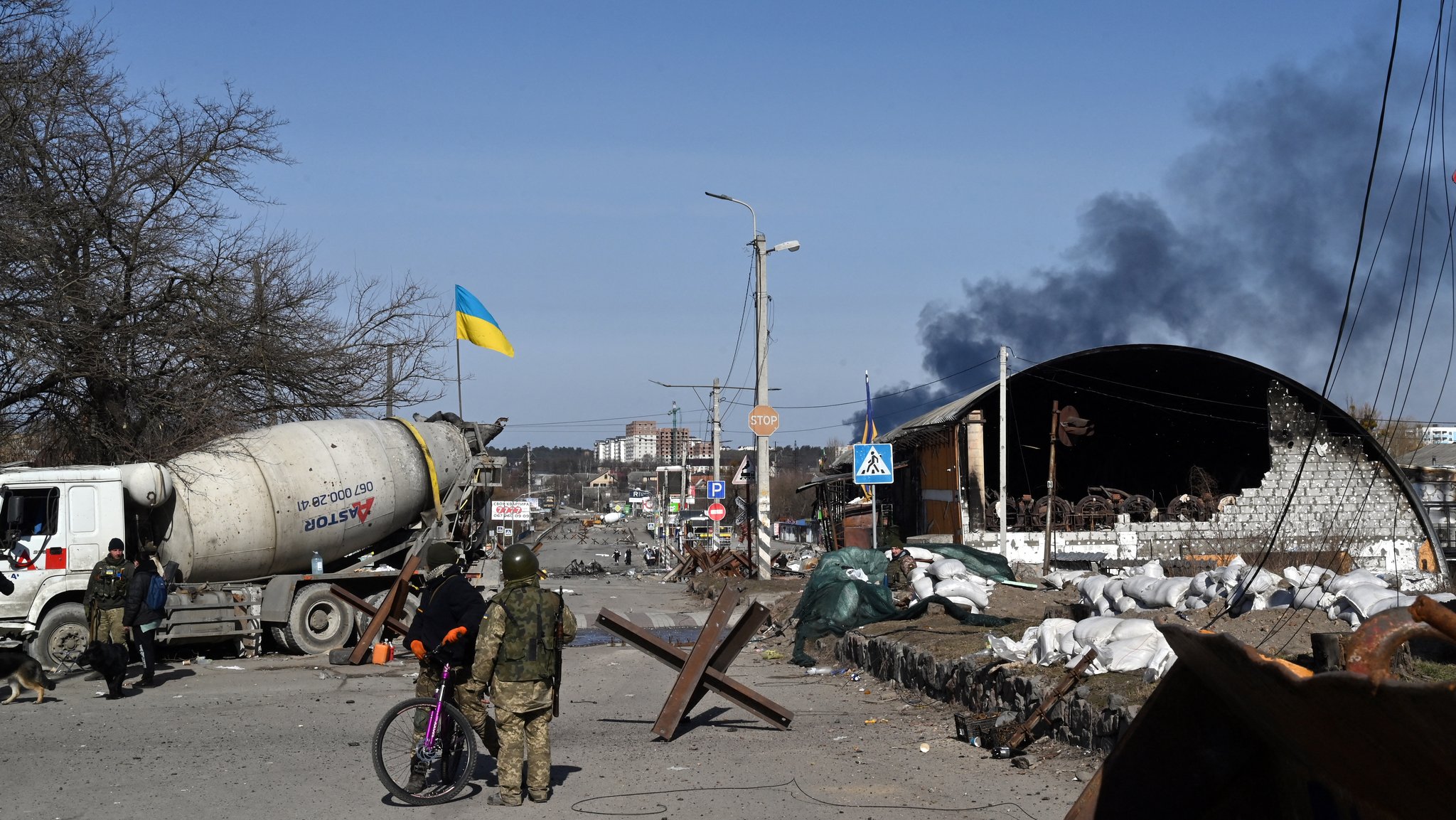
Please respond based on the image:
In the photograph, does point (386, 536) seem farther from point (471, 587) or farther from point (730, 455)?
point (730, 455)

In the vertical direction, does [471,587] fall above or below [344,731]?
above

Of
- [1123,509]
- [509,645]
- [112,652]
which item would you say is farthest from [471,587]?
[1123,509]

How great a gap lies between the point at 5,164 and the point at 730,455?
117664mm

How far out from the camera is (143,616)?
13414mm

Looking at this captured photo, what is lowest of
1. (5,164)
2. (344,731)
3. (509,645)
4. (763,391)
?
(344,731)

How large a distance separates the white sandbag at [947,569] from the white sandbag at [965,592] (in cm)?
126

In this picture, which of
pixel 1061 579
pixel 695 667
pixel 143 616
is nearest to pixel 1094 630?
pixel 695 667

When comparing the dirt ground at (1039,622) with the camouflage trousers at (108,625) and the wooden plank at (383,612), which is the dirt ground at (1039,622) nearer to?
the wooden plank at (383,612)

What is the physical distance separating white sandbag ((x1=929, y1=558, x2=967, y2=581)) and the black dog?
39.0ft

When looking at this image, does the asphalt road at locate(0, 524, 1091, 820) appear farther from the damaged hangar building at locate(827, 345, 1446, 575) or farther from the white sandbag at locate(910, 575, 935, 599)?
the damaged hangar building at locate(827, 345, 1446, 575)

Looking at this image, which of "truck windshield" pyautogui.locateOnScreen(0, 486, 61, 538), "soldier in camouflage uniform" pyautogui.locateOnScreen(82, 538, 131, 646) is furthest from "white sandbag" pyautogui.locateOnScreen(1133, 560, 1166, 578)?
"truck windshield" pyautogui.locateOnScreen(0, 486, 61, 538)

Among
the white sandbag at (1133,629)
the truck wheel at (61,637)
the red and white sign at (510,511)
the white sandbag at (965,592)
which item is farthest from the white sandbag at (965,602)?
the red and white sign at (510,511)

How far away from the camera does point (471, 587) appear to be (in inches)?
323

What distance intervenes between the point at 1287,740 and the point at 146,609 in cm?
1306
